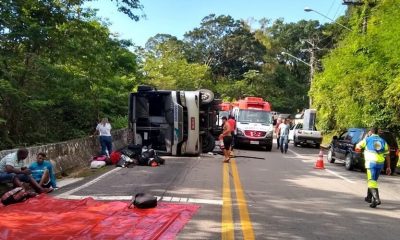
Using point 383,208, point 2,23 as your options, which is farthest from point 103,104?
point 383,208

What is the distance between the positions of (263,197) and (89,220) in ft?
12.9

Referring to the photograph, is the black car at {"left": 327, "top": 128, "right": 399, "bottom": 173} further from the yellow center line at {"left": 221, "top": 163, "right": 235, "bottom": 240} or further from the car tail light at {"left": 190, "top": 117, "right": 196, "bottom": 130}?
the yellow center line at {"left": 221, "top": 163, "right": 235, "bottom": 240}

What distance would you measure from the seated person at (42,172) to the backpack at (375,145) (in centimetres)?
662

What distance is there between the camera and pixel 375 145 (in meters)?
10.2

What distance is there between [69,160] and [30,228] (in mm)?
7679

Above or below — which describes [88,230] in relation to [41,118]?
Answer: below

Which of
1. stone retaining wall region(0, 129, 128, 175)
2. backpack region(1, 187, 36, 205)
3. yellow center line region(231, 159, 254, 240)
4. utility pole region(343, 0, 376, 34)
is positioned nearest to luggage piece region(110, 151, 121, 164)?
stone retaining wall region(0, 129, 128, 175)

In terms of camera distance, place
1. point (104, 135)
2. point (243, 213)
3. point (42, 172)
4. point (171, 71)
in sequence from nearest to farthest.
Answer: point (243, 213), point (42, 172), point (104, 135), point (171, 71)

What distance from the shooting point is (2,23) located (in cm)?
1509

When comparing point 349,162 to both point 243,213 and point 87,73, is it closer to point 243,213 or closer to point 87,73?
point 243,213

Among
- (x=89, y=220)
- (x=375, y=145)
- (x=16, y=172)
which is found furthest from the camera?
(x=375, y=145)

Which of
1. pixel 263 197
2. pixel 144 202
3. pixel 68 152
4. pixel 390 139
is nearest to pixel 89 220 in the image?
pixel 144 202

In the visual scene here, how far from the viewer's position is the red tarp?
254 inches

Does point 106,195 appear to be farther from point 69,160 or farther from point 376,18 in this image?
point 376,18
